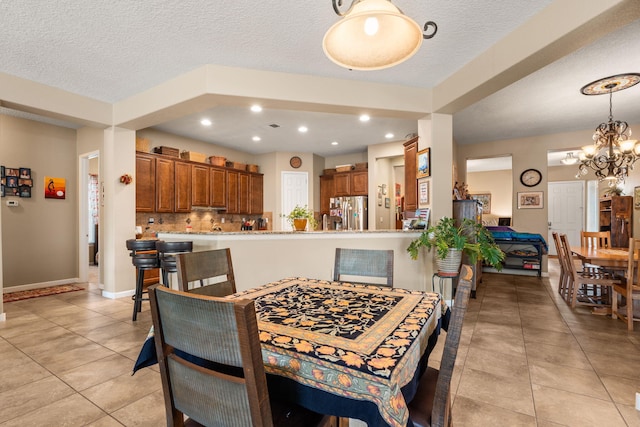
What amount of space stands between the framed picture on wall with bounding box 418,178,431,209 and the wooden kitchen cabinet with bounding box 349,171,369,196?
2539mm

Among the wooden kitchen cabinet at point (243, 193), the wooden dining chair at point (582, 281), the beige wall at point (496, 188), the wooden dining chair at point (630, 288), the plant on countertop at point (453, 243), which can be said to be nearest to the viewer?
the wooden dining chair at point (630, 288)

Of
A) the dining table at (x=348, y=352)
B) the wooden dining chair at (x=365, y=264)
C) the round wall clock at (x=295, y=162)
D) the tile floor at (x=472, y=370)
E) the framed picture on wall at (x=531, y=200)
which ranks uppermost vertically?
the round wall clock at (x=295, y=162)

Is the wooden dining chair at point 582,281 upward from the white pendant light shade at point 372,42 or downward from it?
downward

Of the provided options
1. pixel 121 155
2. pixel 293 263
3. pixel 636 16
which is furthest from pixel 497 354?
pixel 121 155

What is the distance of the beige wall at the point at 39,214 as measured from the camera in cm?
471

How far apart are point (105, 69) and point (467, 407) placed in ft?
14.5

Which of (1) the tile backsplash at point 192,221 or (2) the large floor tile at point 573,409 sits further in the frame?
(1) the tile backsplash at point 192,221

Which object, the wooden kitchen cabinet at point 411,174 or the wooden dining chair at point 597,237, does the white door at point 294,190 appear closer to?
the wooden kitchen cabinet at point 411,174

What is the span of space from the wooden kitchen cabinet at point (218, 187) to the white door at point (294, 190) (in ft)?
4.51

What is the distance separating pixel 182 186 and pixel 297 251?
306cm

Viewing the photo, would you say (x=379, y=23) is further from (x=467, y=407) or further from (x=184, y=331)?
(x=467, y=407)

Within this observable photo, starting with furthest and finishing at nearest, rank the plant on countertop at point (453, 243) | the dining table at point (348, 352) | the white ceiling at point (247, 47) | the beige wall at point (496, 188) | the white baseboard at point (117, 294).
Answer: the beige wall at point (496, 188) < the white baseboard at point (117, 294) < the plant on countertop at point (453, 243) < the white ceiling at point (247, 47) < the dining table at point (348, 352)

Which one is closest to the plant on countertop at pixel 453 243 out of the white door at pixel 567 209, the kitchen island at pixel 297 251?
the kitchen island at pixel 297 251

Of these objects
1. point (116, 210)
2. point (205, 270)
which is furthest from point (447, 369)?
point (116, 210)
